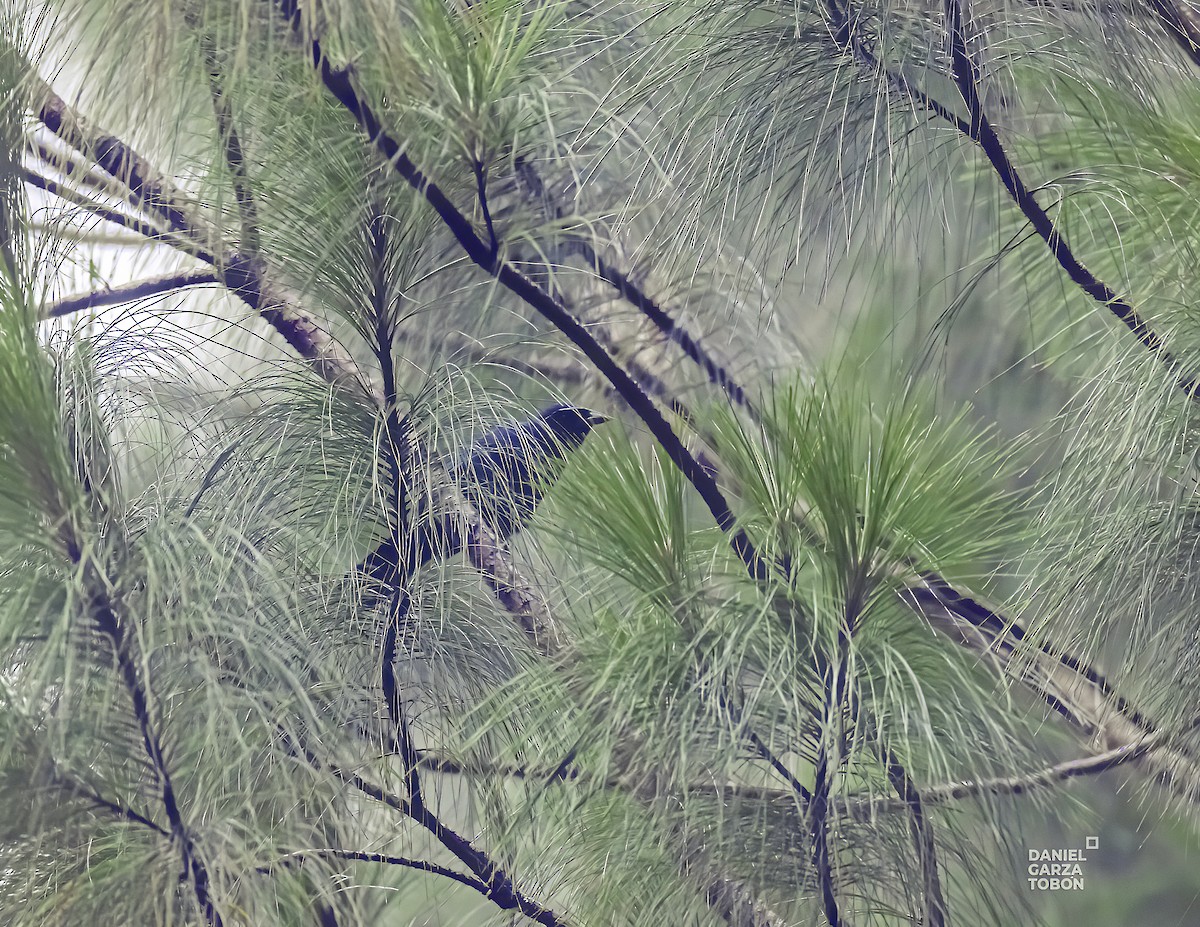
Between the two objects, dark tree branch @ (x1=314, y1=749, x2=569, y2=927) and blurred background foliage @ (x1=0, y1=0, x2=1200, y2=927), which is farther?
dark tree branch @ (x1=314, y1=749, x2=569, y2=927)

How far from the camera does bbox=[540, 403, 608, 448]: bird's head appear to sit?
0.54m

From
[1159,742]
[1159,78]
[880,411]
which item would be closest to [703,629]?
[880,411]

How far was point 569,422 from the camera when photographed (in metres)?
0.55

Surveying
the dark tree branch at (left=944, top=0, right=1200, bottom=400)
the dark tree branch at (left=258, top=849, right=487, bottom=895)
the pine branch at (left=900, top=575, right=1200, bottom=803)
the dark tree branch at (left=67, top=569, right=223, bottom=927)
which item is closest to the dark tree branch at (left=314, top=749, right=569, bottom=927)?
the dark tree branch at (left=258, top=849, right=487, bottom=895)

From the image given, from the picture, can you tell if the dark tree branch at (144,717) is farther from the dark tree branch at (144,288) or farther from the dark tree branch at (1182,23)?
the dark tree branch at (1182,23)

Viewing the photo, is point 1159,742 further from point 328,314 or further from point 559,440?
point 328,314

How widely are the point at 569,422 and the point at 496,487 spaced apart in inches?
2.5

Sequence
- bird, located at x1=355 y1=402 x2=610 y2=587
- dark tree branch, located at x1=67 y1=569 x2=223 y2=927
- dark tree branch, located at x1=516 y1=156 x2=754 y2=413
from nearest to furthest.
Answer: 1. dark tree branch, located at x1=67 y1=569 x2=223 y2=927
2. bird, located at x1=355 y1=402 x2=610 y2=587
3. dark tree branch, located at x1=516 y1=156 x2=754 y2=413

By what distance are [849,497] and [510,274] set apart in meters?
0.19

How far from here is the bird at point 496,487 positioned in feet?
1.59

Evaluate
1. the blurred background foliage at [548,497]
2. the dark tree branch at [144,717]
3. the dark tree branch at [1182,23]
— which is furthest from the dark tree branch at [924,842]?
the dark tree branch at [1182,23]

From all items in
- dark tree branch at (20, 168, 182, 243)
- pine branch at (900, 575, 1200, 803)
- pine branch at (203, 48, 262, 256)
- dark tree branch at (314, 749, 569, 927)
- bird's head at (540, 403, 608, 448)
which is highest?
dark tree branch at (20, 168, 182, 243)

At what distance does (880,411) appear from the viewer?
20.3 inches

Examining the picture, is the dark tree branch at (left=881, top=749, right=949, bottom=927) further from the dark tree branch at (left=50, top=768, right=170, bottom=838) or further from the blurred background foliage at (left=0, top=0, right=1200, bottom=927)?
the dark tree branch at (left=50, top=768, right=170, bottom=838)
